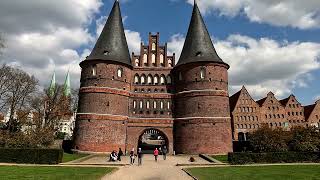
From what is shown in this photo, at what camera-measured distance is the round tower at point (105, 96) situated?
115 feet

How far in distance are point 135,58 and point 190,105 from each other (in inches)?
406

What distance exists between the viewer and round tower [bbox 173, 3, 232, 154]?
116ft

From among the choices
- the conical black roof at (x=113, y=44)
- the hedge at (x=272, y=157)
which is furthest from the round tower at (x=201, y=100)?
the hedge at (x=272, y=157)

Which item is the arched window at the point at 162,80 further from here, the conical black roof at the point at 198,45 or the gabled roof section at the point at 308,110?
the gabled roof section at the point at 308,110

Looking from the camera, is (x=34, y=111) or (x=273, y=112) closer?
(x=34, y=111)

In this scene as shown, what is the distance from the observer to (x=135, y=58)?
40.5 metres

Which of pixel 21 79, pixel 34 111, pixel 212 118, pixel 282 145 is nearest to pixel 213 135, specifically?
pixel 212 118

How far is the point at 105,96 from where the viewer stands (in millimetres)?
36000

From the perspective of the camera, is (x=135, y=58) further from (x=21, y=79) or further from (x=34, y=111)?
(x=34, y=111)

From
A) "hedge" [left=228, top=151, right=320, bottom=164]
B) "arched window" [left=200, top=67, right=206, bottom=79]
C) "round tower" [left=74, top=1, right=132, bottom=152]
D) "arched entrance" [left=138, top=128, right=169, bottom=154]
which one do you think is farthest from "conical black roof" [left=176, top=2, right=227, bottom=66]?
"hedge" [left=228, top=151, right=320, bottom=164]

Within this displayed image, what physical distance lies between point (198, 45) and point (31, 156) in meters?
23.7

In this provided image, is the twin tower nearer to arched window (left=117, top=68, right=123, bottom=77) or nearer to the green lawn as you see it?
arched window (left=117, top=68, right=123, bottom=77)

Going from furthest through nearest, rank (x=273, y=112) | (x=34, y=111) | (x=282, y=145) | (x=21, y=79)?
(x=273, y=112) < (x=34, y=111) < (x=21, y=79) < (x=282, y=145)

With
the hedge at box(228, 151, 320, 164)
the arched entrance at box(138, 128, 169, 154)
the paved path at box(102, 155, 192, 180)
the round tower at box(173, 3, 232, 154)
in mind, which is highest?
the round tower at box(173, 3, 232, 154)
